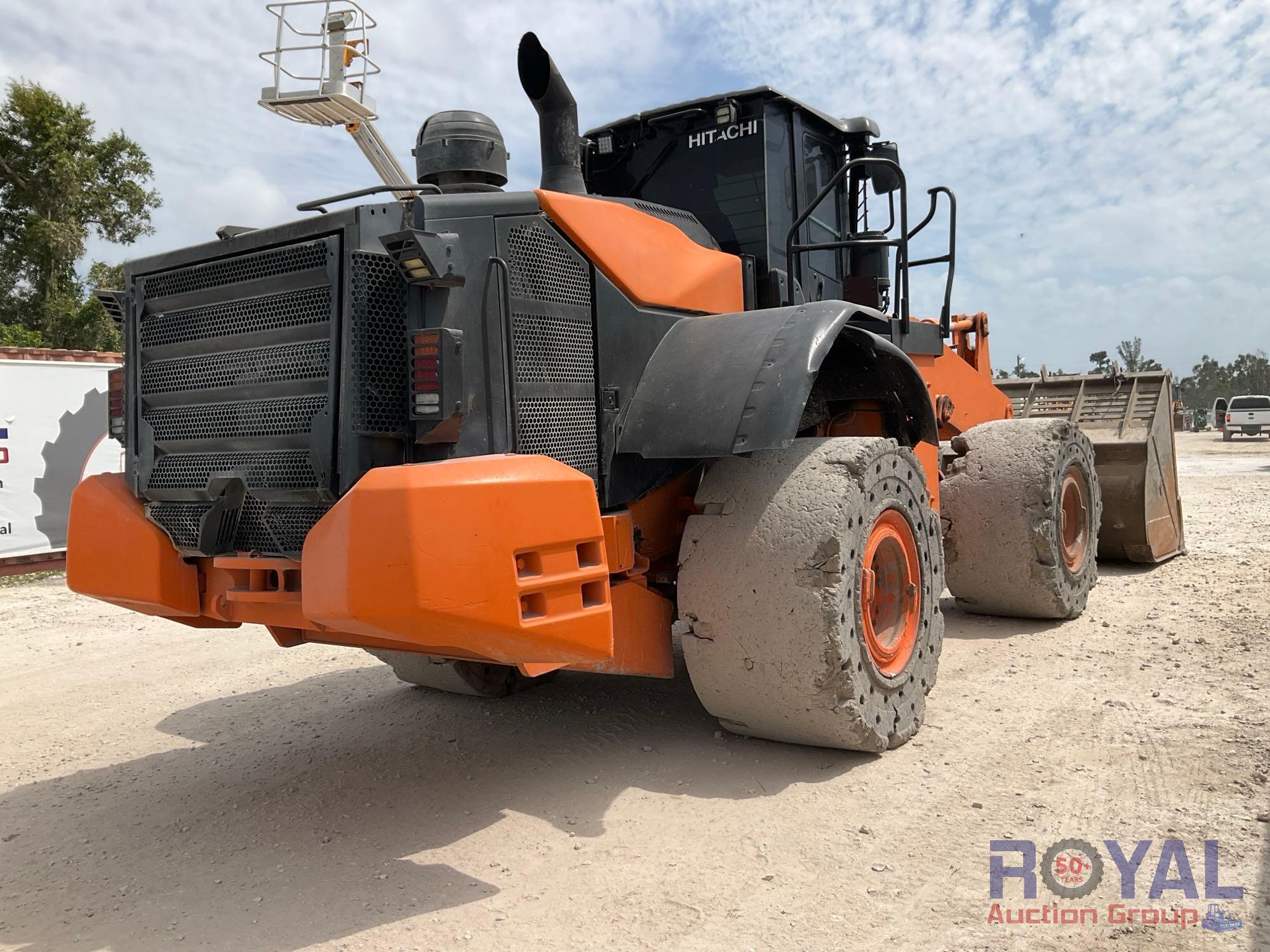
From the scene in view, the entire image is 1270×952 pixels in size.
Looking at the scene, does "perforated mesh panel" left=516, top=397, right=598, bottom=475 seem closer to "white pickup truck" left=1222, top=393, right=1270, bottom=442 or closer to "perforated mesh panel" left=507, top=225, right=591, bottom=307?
"perforated mesh panel" left=507, top=225, right=591, bottom=307

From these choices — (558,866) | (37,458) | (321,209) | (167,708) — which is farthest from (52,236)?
(558,866)

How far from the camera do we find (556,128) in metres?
4.35

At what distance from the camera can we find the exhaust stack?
4.26 metres

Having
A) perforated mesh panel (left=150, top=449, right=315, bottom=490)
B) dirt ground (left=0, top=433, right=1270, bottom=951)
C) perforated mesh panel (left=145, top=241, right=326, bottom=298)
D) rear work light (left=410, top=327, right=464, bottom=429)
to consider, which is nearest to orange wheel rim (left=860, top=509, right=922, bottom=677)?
dirt ground (left=0, top=433, right=1270, bottom=951)

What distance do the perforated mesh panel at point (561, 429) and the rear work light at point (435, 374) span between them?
0.98 feet

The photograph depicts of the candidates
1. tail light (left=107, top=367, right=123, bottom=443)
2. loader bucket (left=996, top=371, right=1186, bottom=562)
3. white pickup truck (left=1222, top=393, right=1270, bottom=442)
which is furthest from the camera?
white pickup truck (left=1222, top=393, right=1270, bottom=442)

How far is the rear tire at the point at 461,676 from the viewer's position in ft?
17.2

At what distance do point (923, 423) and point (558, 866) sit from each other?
3.11m

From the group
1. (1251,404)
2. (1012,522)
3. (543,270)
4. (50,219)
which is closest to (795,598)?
(543,270)

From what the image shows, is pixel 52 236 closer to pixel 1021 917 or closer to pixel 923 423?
pixel 923 423

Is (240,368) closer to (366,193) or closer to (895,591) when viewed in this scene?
(366,193)

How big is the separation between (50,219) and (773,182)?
20692 millimetres

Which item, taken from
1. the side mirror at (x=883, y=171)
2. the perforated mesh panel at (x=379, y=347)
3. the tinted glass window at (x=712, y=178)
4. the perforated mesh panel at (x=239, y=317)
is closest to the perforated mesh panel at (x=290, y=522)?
the perforated mesh panel at (x=379, y=347)

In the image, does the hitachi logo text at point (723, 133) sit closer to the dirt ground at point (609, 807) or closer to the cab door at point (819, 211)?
the cab door at point (819, 211)
